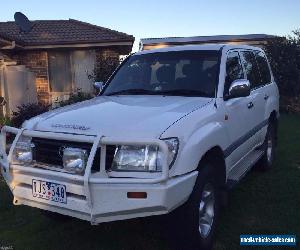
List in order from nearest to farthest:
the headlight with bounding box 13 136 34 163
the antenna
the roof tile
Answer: the headlight with bounding box 13 136 34 163, the roof tile, the antenna

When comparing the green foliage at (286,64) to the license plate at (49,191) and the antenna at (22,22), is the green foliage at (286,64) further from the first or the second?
the license plate at (49,191)

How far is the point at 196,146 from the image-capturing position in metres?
3.38

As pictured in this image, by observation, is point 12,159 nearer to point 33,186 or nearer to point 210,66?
point 33,186

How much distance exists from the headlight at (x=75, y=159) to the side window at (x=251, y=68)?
2.98 metres

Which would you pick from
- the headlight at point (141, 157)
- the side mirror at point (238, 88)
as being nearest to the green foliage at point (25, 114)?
the side mirror at point (238, 88)

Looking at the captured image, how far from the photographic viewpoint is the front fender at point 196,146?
3201 millimetres

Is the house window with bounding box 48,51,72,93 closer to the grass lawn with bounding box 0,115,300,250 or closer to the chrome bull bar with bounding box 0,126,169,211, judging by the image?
the grass lawn with bounding box 0,115,300,250

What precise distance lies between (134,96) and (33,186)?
1.61 m

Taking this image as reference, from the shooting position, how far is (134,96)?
4559 mm

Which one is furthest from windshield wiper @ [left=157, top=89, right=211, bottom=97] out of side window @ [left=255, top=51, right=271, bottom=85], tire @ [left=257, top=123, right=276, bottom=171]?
tire @ [left=257, top=123, right=276, bottom=171]

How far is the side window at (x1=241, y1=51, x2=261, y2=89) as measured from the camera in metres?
5.45

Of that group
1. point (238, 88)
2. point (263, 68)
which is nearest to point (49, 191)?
point (238, 88)

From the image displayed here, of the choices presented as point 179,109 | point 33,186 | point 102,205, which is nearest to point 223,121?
point 179,109

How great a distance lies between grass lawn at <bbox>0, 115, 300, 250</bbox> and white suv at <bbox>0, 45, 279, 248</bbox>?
0.49 m
